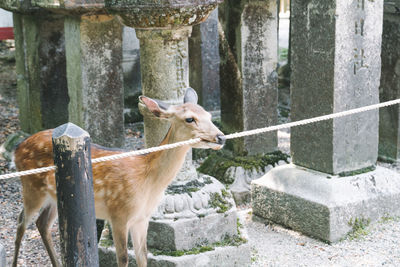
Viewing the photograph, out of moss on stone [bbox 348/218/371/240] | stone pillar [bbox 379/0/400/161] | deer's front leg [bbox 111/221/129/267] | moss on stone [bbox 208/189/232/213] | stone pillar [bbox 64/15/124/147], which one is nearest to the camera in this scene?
deer's front leg [bbox 111/221/129/267]

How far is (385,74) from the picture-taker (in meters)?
7.52

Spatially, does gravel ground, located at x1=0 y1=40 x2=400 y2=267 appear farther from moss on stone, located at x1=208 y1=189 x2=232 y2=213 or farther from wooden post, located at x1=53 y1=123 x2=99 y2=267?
wooden post, located at x1=53 y1=123 x2=99 y2=267

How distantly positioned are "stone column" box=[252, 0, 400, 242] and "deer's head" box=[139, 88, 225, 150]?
5.42 ft

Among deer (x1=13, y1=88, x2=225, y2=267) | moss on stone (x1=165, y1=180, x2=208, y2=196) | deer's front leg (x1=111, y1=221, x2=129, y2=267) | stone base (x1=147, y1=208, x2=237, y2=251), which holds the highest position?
deer (x1=13, y1=88, x2=225, y2=267)

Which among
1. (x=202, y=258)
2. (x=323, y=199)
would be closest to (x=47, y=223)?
(x=202, y=258)

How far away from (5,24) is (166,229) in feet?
16.6

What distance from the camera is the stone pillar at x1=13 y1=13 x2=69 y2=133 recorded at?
7840 millimetres

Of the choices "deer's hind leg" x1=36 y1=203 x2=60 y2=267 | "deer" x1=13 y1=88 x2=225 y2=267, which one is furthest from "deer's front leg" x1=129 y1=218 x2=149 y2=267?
"deer's hind leg" x1=36 y1=203 x2=60 y2=267

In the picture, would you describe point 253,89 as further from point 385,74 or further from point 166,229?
point 166,229

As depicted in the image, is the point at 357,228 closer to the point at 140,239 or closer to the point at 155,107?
the point at 140,239

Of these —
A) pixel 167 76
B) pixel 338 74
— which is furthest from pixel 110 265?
pixel 338 74

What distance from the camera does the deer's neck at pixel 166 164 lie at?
162 inches

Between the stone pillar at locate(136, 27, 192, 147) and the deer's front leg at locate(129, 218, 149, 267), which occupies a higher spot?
the stone pillar at locate(136, 27, 192, 147)

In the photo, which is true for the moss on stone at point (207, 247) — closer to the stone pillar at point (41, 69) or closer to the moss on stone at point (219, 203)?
the moss on stone at point (219, 203)
